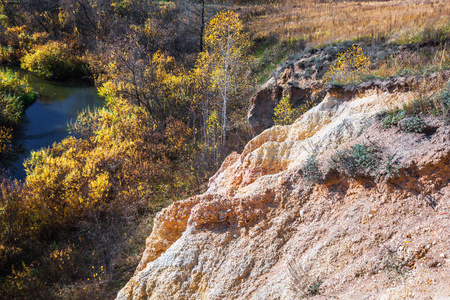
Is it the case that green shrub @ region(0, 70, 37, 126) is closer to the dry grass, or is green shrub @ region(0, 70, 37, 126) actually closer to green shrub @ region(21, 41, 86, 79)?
green shrub @ region(21, 41, 86, 79)

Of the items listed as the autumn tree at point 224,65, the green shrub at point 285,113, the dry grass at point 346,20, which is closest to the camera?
the green shrub at point 285,113

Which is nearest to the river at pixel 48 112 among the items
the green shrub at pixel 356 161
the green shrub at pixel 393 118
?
the green shrub at pixel 356 161

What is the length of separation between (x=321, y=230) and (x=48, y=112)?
65.1 ft

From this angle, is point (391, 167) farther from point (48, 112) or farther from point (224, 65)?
point (48, 112)

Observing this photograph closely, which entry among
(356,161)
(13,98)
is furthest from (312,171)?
(13,98)

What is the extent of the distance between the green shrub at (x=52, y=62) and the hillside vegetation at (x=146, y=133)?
0.97ft

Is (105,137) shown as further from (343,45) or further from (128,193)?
(343,45)

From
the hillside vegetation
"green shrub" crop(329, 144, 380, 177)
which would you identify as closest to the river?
the hillside vegetation

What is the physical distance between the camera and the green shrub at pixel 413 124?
3.67 metres

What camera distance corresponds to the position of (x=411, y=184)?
332 cm

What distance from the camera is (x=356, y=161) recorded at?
374 centimetres

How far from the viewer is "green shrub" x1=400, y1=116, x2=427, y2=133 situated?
3672 mm

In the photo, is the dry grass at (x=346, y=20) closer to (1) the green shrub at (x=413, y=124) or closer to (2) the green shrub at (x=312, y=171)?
(1) the green shrub at (x=413, y=124)

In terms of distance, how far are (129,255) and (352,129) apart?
21.7 feet
